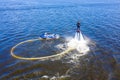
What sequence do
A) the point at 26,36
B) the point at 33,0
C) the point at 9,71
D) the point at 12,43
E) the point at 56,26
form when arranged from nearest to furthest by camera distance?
1. the point at 9,71
2. the point at 12,43
3. the point at 26,36
4. the point at 56,26
5. the point at 33,0

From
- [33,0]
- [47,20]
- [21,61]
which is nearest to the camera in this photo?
[21,61]

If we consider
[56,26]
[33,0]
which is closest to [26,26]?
[56,26]

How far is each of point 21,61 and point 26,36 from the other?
443 inches

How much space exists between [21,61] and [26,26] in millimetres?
18926

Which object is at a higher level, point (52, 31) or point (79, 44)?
point (52, 31)

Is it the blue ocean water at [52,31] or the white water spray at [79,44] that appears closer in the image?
the blue ocean water at [52,31]

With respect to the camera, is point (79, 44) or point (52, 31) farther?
point (52, 31)

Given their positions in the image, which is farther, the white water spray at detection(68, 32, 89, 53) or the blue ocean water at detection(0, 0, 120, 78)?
the white water spray at detection(68, 32, 89, 53)

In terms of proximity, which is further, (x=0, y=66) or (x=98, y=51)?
(x=98, y=51)

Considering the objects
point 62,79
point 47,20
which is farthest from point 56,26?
point 62,79

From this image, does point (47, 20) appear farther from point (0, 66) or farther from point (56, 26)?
point (0, 66)

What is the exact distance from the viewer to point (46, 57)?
2391 cm

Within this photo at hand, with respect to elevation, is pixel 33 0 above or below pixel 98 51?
above

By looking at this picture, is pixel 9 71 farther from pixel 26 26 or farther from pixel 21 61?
pixel 26 26
